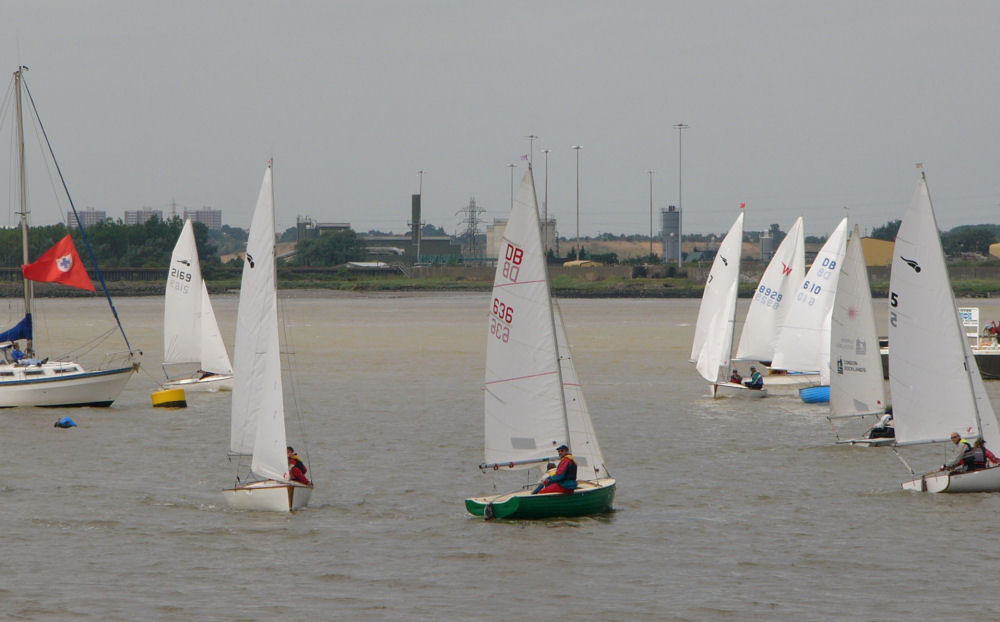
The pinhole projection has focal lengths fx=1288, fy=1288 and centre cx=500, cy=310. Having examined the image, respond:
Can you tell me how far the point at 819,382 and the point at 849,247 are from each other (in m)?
11.0

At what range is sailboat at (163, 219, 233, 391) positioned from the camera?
44750 millimetres

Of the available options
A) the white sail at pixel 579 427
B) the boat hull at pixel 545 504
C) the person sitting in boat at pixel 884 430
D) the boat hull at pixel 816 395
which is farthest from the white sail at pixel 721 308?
the boat hull at pixel 545 504

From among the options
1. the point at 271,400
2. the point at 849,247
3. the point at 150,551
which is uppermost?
the point at 849,247

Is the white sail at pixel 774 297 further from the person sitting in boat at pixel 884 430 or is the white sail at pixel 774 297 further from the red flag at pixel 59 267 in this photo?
the red flag at pixel 59 267

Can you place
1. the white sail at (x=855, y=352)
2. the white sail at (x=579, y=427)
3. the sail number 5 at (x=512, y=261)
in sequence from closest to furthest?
1. the sail number 5 at (x=512, y=261)
2. the white sail at (x=579, y=427)
3. the white sail at (x=855, y=352)

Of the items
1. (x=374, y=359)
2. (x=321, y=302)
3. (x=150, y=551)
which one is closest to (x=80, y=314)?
(x=321, y=302)

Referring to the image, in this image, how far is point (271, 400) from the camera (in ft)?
74.3

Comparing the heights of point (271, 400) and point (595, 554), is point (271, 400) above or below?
above

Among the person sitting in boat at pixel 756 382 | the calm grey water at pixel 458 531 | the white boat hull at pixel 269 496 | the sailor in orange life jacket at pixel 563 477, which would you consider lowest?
the calm grey water at pixel 458 531

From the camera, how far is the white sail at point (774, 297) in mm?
44250

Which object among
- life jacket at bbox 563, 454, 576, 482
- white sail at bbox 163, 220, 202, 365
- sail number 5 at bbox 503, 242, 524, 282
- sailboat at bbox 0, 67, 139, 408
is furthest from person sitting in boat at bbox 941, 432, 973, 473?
white sail at bbox 163, 220, 202, 365

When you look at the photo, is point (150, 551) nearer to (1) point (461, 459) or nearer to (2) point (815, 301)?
(1) point (461, 459)

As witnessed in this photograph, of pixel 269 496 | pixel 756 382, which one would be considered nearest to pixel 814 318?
pixel 756 382

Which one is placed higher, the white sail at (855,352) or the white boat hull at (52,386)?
the white sail at (855,352)
